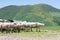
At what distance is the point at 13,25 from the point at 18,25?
1206 mm

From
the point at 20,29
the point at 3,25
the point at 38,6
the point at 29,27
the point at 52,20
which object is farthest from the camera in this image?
the point at 38,6

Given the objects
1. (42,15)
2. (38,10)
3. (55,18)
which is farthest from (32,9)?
Answer: (55,18)

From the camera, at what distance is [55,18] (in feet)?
486

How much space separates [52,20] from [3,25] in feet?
357

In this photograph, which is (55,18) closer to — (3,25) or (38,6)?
(38,6)

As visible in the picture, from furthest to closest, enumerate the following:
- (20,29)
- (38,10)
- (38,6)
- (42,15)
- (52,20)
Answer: (38,6), (38,10), (42,15), (52,20), (20,29)

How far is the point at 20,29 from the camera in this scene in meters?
37.0

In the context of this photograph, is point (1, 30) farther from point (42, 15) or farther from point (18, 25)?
point (42, 15)

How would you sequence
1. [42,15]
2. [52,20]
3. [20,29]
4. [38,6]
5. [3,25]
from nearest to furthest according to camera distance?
[3,25]
[20,29]
[52,20]
[42,15]
[38,6]

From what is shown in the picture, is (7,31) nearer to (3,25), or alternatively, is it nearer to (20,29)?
(3,25)

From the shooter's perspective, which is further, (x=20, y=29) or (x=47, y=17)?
(x=47, y=17)

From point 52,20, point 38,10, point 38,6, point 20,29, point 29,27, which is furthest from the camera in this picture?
point 38,6

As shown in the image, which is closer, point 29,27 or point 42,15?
point 29,27

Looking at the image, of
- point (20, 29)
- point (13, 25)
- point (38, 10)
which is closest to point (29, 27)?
point (20, 29)
